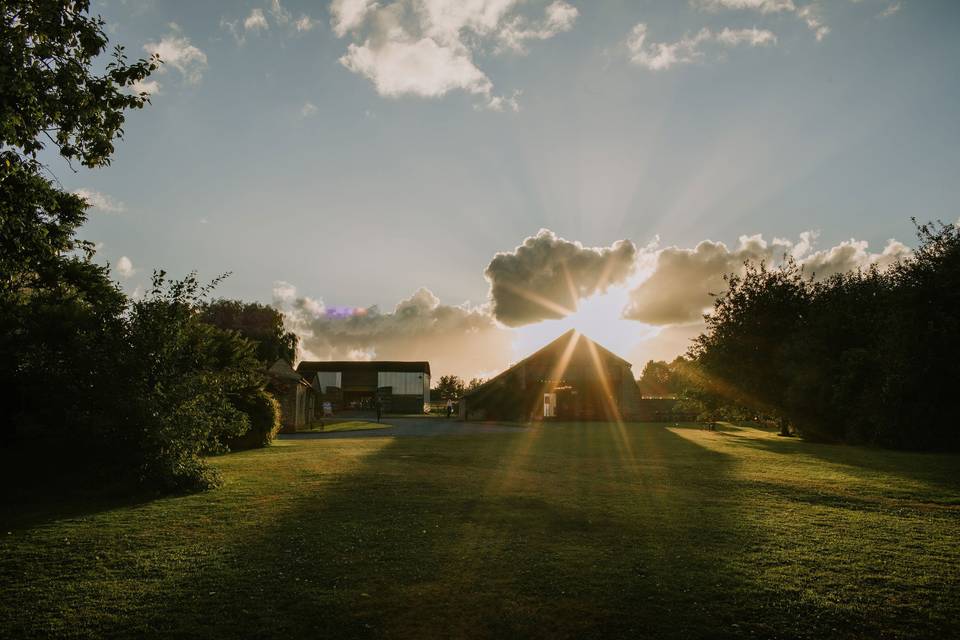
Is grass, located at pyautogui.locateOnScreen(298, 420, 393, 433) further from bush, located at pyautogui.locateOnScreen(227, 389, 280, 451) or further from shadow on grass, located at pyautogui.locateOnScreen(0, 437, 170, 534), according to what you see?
shadow on grass, located at pyautogui.locateOnScreen(0, 437, 170, 534)

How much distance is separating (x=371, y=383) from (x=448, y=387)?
32.7m

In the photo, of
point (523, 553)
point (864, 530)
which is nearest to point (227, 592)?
point (523, 553)

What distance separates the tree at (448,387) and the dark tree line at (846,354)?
74369 millimetres

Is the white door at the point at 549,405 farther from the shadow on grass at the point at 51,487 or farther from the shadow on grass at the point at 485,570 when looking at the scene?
the shadow on grass at the point at 51,487

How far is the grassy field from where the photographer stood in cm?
550

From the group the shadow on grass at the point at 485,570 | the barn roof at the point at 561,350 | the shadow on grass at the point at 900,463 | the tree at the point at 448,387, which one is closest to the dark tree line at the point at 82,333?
the shadow on grass at the point at 485,570

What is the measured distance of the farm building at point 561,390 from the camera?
173 feet

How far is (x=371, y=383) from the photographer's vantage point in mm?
84188

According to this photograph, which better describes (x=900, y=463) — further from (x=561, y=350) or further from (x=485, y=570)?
(x=561, y=350)

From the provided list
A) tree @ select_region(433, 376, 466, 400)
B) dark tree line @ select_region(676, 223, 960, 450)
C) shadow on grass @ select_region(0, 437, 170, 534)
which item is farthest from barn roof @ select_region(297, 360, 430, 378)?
shadow on grass @ select_region(0, 437, 170, 534)

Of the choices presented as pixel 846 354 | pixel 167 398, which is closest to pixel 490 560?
pixel 167 398

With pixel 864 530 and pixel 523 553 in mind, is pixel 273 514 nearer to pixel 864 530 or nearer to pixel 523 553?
pixel 523 553

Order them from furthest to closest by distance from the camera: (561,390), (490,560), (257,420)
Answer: (561,390) < (257,420) < (490,560)

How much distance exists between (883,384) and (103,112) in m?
29.5
